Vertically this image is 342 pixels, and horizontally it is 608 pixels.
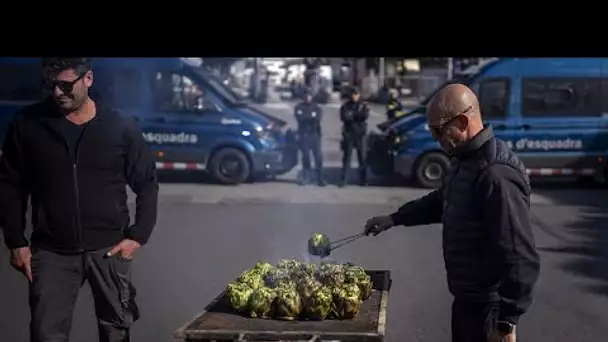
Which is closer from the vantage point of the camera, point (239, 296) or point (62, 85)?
point (239, 296)

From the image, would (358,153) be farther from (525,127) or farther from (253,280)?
(253,280)

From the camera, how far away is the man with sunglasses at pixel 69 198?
2.54 m

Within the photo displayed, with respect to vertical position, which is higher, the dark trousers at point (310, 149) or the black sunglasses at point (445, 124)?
the black sunglasses at point (445, 124)

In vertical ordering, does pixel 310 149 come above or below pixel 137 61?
below

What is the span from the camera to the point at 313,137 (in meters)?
3.22

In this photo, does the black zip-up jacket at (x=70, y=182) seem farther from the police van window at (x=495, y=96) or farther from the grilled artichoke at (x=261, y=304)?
the police van window at (x=495, y=96)

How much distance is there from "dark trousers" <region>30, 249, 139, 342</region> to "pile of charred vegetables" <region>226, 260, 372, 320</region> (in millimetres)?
460

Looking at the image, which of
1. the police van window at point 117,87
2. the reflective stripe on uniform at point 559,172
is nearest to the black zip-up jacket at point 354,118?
the reflective stripe on uniform at point 559,172

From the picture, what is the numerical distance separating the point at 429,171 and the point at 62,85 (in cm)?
127

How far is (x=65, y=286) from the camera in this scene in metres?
2.58

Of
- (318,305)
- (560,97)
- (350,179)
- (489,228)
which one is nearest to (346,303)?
(318,305)

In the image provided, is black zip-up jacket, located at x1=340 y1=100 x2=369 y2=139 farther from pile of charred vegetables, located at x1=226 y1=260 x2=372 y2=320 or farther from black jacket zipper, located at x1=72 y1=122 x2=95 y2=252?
black jacket zipper, located at x1=72 y1=122 x2=95 y2=252
